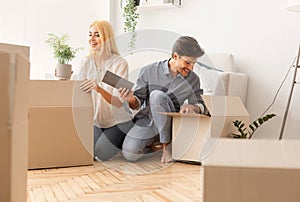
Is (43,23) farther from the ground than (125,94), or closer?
farther from the ground

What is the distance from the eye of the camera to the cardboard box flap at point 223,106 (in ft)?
5.91

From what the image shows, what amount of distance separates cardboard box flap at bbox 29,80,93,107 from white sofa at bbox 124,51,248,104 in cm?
41

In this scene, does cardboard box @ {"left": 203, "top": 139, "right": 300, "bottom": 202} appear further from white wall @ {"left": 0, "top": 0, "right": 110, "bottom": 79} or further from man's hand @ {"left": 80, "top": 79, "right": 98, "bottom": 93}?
white wall @ {"left": 0, "top": 0, "right": 110, "bottom": 79}

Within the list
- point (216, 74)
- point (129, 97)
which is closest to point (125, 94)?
point (129, 97)

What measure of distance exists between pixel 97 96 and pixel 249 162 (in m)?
1.39

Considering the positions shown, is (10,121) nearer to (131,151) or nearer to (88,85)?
(88,85)

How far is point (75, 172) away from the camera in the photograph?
159 cm

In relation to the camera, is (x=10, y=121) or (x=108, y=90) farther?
(x=108, y=90)

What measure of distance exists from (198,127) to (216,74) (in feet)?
1.43

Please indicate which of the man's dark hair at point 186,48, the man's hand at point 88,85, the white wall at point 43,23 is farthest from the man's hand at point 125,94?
the white wall at point 43,23

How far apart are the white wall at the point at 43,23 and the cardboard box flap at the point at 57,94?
89 cm

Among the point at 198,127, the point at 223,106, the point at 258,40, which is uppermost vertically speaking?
the point at 258,40

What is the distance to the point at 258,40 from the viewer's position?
2438 mm

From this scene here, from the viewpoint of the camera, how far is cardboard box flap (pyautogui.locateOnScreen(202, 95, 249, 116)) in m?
1.80
